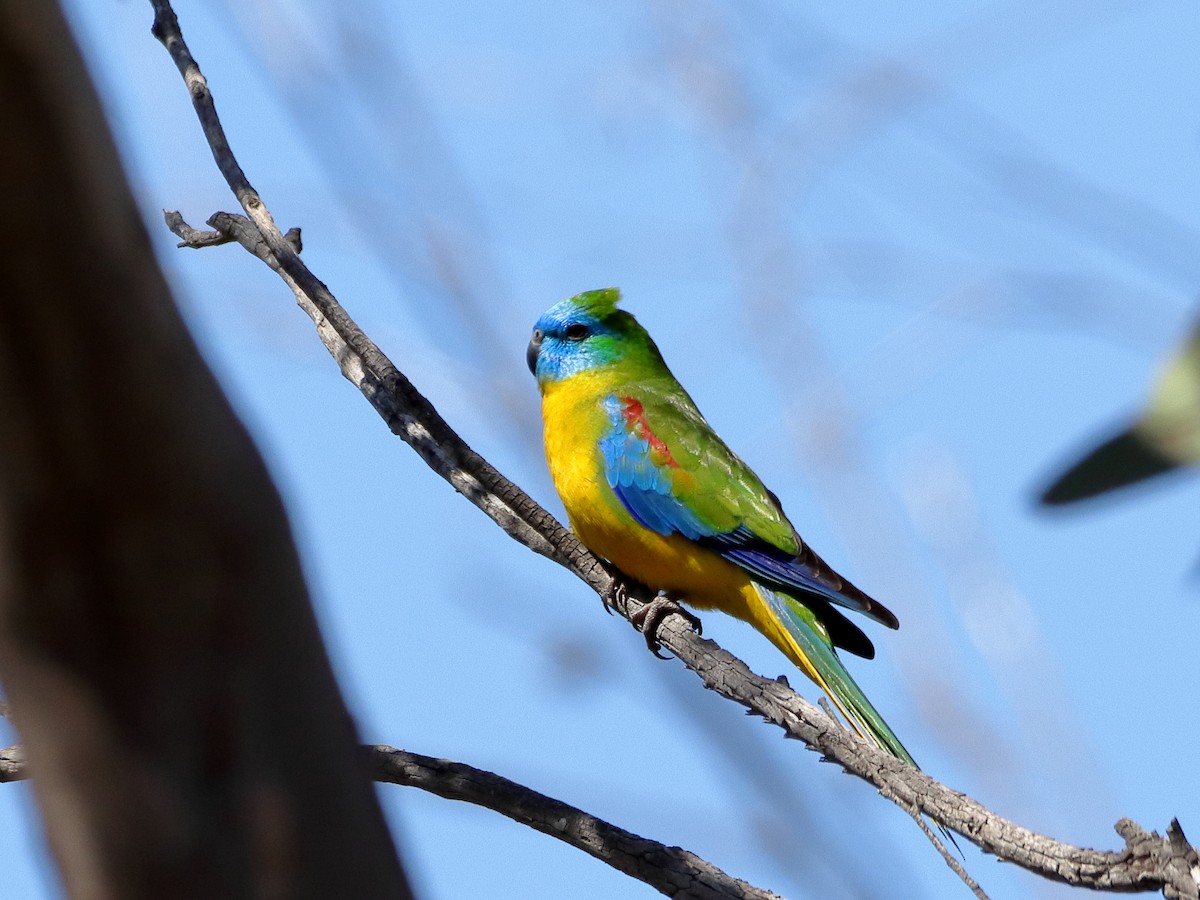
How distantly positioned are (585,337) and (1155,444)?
4.56m

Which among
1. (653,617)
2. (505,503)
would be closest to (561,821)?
(505,503)

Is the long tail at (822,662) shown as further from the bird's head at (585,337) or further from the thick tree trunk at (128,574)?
the thick tree trunk at (128,574)

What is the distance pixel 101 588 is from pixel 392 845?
37cm

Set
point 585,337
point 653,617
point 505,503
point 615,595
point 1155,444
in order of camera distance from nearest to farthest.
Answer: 1. point 1155,444
2. point 505,503
3. point 615,595
4. point 653,617
5. point 585,337

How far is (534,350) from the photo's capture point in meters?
6.65

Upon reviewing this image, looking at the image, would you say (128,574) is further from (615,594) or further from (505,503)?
(615,594)

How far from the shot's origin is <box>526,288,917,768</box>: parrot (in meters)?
5.29

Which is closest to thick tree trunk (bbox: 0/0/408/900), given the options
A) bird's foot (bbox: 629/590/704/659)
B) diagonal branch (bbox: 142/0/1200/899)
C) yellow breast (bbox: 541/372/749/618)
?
diagonal branch (bbox: 142/0/1200/899)

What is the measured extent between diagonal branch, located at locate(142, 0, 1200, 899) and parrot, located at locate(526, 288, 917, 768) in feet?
3.09

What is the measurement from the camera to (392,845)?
1.37m

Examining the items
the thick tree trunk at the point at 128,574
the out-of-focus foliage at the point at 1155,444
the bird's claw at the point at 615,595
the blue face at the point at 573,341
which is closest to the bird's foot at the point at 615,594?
the bird's claw at the point at 615,595

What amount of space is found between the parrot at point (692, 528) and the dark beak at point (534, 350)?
0.45 metres

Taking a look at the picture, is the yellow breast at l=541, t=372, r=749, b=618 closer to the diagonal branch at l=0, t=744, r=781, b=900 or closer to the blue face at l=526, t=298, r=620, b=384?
the blue face at l=526, t=298, r=620, b=384

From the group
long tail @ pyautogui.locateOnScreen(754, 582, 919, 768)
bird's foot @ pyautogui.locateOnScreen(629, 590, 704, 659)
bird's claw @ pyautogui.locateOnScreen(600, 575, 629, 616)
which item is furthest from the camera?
bird's foot @ pyautogui.locateOnScreen(629, 590, 704, 659)
